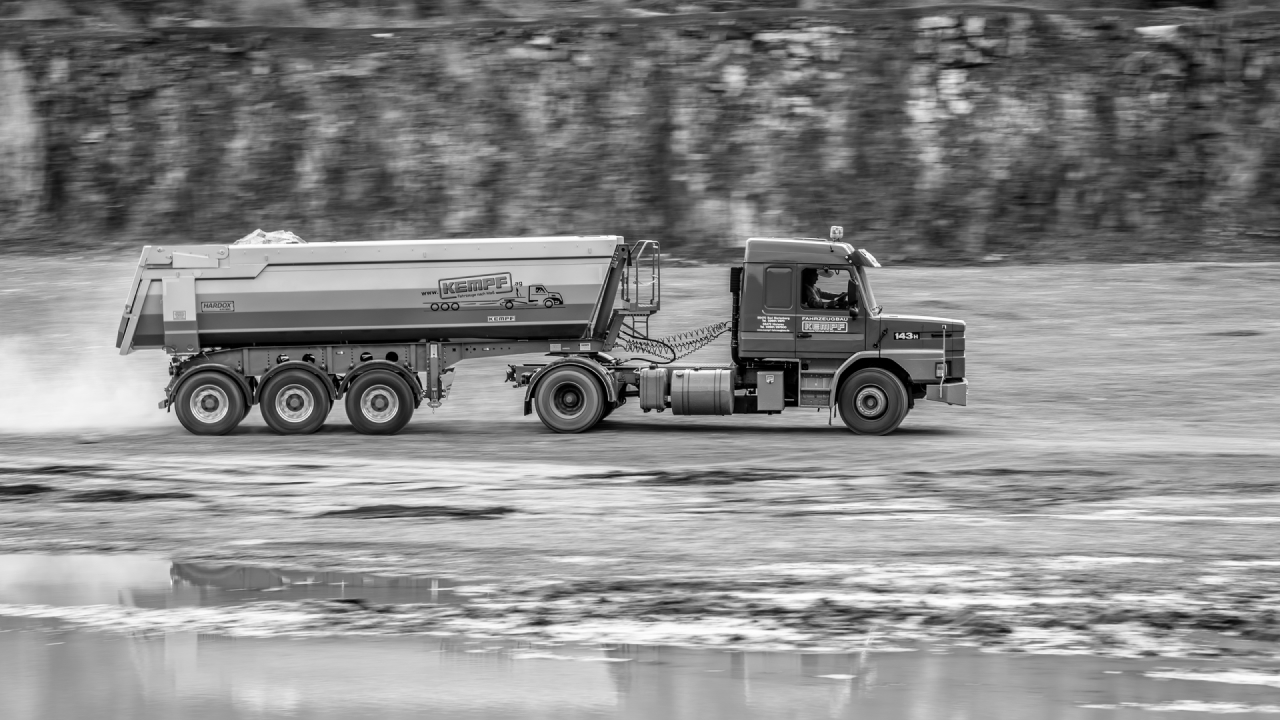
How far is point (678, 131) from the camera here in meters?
43.8

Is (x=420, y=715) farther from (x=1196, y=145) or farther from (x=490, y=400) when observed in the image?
(x=1196, y=145)

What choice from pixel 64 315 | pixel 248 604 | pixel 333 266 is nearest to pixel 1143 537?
pixel 248 604

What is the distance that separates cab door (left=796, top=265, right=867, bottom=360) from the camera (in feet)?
60.3

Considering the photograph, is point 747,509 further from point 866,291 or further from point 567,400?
point 567,400

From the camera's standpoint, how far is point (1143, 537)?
10984 millimetres

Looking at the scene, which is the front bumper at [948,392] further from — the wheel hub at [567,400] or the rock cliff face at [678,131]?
the rock cliff face at [678,131]

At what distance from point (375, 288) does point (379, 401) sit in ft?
5.00

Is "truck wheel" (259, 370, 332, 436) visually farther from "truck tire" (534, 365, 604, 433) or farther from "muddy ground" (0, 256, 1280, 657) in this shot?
"truck tire" (534, 365, 604, 433)

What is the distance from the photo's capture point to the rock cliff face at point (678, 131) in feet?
138

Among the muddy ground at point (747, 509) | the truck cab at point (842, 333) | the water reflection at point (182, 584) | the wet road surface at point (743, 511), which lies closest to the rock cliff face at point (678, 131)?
the muddy ground at point (747, 509)

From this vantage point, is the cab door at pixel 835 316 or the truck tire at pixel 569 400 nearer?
the cab door at pixel 835 316

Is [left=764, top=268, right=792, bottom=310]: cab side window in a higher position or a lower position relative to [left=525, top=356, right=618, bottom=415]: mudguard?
higher

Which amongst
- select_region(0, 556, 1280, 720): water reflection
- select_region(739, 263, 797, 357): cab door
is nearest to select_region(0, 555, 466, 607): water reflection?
select_region(0, 556, 1280, 720): water reflection

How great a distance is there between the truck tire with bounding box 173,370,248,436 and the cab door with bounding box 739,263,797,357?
677 centimetres
